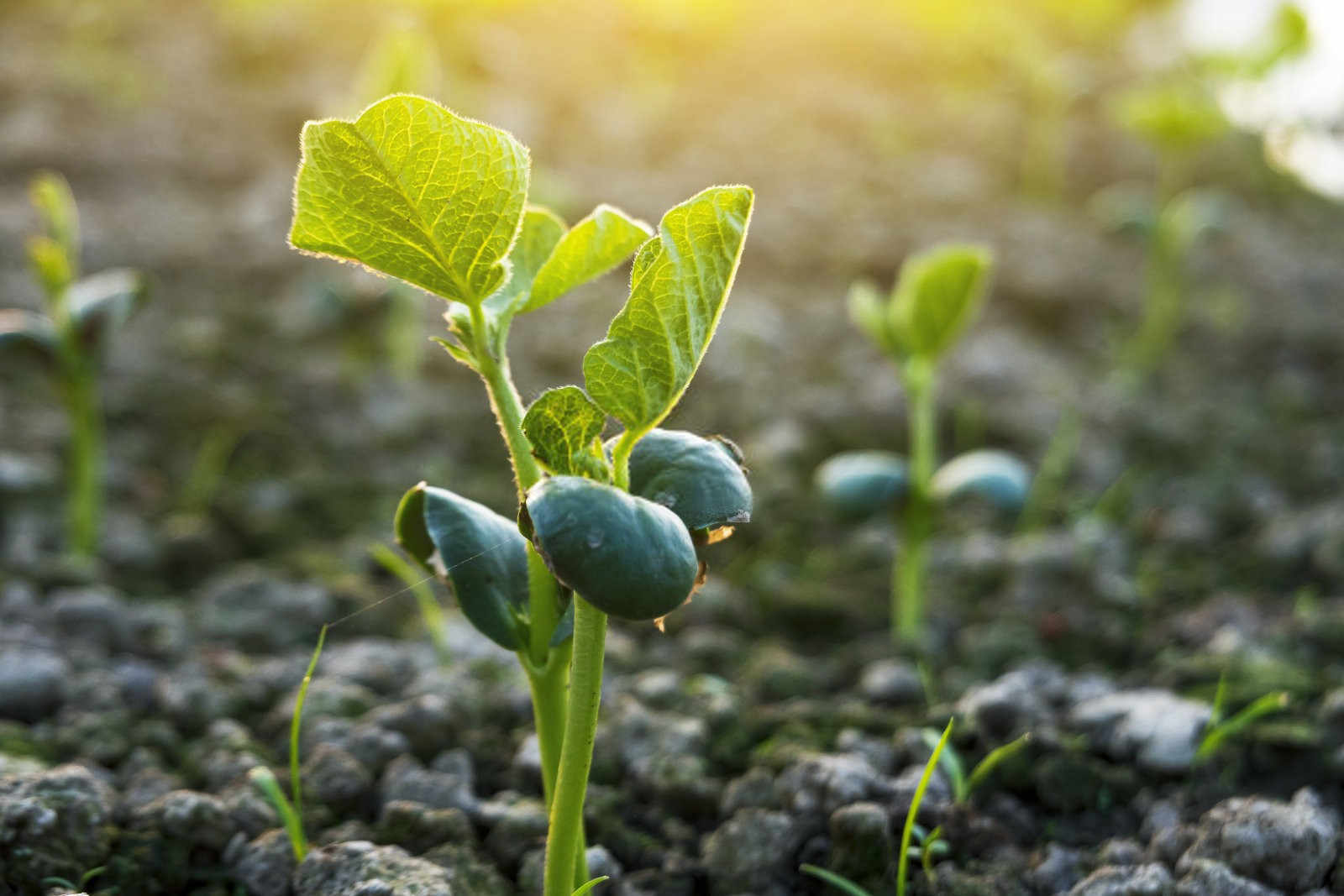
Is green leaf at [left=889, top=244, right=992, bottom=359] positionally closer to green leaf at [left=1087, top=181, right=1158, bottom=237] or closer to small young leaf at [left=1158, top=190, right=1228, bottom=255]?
green leaf at [left=1087, top=181, right=1158, bottom=237]

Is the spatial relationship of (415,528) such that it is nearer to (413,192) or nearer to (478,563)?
(478,563)

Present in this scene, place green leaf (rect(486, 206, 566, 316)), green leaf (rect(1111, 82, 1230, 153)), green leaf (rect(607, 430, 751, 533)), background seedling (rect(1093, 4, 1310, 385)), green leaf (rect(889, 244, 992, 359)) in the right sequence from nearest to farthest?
1. green leaf (rect(607, 430, 751, 533))
2. green leaf (rect(486, 206, 566, 316))
3. green leaf (rect(889, 244, 992, 359))
4. background seedling (rect(1093, 4, 1310, 385))
5. green leaf (rect(1111, 82, 1230, 153))

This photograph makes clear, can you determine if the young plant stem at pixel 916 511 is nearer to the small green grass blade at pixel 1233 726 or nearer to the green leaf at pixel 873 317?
the green leaf at pixel 873 317

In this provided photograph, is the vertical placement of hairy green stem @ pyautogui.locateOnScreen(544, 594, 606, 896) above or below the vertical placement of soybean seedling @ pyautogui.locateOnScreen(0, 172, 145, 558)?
below

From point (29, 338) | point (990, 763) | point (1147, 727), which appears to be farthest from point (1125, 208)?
point (29, 338)

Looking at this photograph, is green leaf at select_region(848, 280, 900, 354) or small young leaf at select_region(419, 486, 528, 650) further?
green leaf at select_region(848, 280, 900, 354)

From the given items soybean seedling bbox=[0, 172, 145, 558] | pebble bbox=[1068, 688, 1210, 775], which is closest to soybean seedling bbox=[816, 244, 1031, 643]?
pebble bbox=[1068, 688, 1210, 775]
